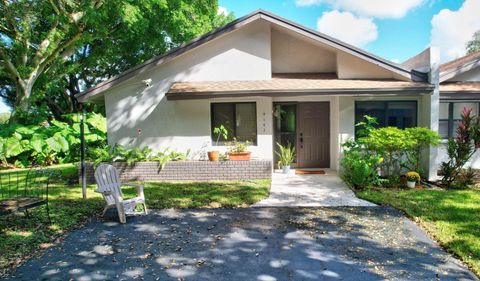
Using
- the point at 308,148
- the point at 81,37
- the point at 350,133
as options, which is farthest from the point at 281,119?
the point at 81,37

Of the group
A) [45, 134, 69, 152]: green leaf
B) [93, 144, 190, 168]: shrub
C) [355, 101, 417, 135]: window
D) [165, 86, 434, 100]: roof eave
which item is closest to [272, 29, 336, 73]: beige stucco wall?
[355, 101, 417, 135]: window

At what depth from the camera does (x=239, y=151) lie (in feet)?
Answer: 33.4

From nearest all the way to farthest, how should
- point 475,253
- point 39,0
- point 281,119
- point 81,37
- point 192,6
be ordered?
point 475,253, point 281,119, point 39,0, point 81,37, point 192,6

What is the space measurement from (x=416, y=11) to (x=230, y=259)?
20.7m

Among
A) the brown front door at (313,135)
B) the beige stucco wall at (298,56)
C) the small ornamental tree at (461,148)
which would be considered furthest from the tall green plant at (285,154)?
the small ornamental tree at (461,148)

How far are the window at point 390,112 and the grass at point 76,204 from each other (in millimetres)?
4257

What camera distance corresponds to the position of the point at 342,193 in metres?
8.03

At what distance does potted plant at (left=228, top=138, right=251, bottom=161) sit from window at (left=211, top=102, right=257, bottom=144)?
1.12 ft

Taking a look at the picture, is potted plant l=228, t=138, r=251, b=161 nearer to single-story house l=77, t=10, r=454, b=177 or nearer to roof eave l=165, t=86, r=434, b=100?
single-story house l=77, t=10, r=454, b=177

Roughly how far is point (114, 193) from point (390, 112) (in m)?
8.93

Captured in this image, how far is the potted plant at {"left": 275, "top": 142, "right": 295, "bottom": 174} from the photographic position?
420 inches

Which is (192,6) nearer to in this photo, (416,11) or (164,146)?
(164,146)

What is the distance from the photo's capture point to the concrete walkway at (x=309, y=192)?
7.20 m

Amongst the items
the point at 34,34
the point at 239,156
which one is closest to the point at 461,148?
the point at 239,156
